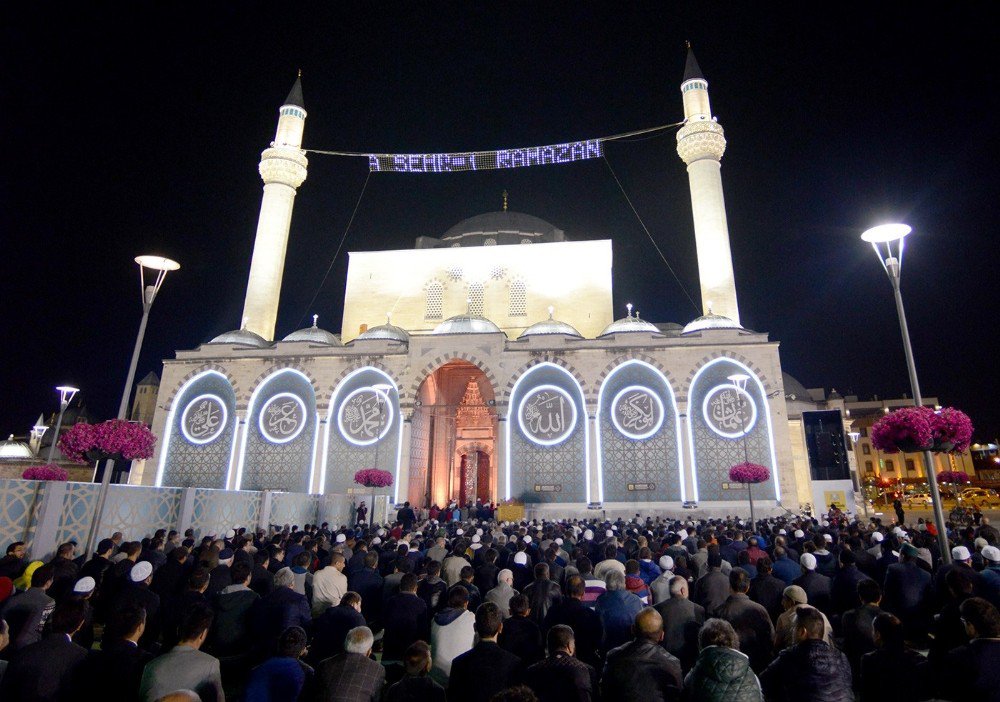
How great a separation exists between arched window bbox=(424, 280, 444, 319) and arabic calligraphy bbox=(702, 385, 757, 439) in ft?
44.0

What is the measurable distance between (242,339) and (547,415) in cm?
1319

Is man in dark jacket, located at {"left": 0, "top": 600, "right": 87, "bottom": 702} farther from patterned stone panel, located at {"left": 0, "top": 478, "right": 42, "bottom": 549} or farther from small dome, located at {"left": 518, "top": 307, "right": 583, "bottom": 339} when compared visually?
small dome, located at {"left": 518, "top": 307, "right": 583, "bottom": 339}

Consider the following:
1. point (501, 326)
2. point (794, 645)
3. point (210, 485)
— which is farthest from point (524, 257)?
point (794, 645)

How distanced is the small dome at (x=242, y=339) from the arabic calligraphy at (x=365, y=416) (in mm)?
5151

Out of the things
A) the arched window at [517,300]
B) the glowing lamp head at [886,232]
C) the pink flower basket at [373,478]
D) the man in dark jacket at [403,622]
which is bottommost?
the man in dark jacket at [403,622]

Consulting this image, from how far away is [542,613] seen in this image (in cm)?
497

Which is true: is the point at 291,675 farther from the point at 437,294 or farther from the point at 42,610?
the point at 437,294

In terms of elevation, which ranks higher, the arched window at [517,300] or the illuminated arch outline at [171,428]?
the arched window at [517,300]

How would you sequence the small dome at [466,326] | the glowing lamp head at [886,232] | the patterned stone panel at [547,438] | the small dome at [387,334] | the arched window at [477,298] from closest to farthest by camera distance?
the glowing lamp head at [886,232], the patterned stone panel at [547,438], the small dome at [466,326], the small dome at [387,334], the arched window at [477,298]

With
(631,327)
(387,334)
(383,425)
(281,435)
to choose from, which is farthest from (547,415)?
(281,435)

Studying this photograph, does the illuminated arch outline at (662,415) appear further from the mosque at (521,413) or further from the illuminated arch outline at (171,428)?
the illuminated arch outline at (171,428)

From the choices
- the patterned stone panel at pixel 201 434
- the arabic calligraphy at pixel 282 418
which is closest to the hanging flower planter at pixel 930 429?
the arabic calligraphy at pixel 282 418

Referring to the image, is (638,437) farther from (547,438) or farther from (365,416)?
(365,416)

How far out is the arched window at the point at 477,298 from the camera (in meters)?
27.9
